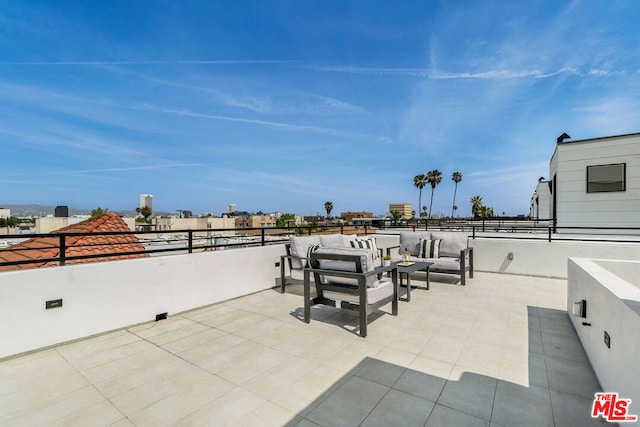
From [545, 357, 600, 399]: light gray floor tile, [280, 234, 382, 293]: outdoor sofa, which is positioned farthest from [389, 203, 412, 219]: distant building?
[545, 357, 600, 399]: light gray floor tile

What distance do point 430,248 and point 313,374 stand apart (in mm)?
4181

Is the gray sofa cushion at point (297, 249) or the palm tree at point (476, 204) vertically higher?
the palm tree at point (476, 204)

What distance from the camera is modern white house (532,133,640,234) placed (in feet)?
21.9

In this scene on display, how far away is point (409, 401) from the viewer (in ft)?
6.13

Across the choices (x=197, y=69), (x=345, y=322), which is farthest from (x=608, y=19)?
(x=197, y=69)

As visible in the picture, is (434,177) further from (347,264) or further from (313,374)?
(313,374)

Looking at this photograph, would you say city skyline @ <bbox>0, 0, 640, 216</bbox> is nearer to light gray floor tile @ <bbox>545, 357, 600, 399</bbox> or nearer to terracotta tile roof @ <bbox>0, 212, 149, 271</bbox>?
terracotta tile roof @ <bbox>0, 212, 149, 271</bbox>

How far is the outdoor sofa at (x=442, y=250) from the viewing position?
5266 millimetres

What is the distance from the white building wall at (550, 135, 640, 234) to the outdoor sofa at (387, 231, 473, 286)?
152 inches

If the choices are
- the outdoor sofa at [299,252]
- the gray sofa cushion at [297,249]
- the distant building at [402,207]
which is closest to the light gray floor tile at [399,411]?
the outdoor sofa at [299,252]

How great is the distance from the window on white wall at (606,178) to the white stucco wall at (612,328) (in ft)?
19.4

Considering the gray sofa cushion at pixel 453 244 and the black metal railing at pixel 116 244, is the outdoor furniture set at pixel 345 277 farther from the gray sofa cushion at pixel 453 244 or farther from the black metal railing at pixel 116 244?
the gray sofa cushion at pixel 453 244

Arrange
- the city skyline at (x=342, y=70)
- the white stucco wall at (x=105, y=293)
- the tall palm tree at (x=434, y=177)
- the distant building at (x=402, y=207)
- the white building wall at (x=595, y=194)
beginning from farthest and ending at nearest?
the distant building at (x=402, y=207)
the tall palm tree at (x=434, y=177)
the city skyline at (x=342, y=70)
the white building wall at (x=595, y=194)
the white stucco wall at (x=105, y=293)

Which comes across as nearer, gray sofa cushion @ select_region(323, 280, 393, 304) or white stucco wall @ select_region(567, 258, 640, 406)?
white stucco wall @ select_region(567, 258, 640, 406)
